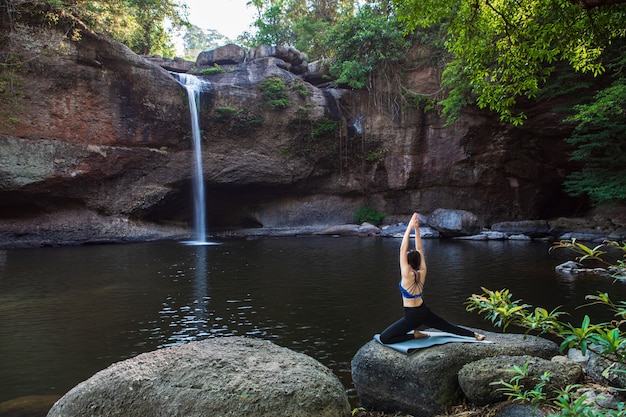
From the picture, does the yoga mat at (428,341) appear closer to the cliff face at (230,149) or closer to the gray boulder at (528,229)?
the gray boulder at (528,229)

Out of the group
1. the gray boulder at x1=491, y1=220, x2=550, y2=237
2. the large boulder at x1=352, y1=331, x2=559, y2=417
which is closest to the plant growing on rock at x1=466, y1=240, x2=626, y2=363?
the large boulder at x1=352, y1=331, x2=559, y2=417

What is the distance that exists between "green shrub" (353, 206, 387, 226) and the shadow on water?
12.1 m

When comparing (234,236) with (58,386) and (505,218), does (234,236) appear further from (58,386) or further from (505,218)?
(58,386)

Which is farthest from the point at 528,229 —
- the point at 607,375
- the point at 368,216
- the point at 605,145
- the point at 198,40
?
the point at 198,40

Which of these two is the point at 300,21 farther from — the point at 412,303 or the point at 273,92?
the point at 412,303

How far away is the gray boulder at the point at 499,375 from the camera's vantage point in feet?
12.2

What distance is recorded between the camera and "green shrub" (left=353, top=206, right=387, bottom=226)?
2938 centimetres

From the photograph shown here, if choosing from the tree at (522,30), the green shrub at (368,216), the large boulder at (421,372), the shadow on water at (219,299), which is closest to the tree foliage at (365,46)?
the green shrub at (368,216)

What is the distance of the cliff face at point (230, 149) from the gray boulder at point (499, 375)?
2305cm

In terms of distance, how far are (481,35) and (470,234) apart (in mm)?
18047

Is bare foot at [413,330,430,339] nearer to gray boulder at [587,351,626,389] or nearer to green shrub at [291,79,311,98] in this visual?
gray boulder at [587,351,626,389]

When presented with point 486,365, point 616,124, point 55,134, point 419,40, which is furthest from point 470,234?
point 55,134

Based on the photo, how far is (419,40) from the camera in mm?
27406

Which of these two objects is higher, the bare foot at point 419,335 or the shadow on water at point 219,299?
the bare foot at point 419,335
